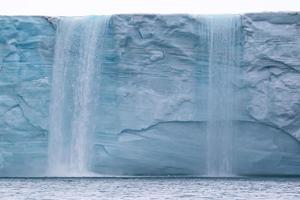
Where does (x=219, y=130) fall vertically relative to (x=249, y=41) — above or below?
below

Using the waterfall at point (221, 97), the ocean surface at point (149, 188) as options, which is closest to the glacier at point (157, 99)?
the waterfall at point (221, 97)

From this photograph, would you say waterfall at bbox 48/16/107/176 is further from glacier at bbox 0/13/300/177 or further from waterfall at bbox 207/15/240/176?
waterfall at bbox 207/15/240/176

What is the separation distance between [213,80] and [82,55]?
340 cm

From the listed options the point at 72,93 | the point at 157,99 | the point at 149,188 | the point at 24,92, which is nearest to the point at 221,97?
the point at 157,99

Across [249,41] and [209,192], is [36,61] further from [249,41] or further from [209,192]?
[209,192]

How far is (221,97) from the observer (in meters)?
24.2

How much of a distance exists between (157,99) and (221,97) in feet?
5.20

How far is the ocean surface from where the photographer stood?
17.7 meters

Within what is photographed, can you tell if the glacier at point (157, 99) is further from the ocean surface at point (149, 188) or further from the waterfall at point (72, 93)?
the ocean surface at point (149, 188)

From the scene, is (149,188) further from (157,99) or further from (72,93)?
(72,93)

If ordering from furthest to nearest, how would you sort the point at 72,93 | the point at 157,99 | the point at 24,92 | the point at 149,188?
1. the point at 72,93
2. the point at 24,92
3. the point at 157,99
4. the point at 149,188

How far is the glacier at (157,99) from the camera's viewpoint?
23.6m

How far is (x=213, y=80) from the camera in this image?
79.4ft

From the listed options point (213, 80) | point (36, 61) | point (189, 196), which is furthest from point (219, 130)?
point (189, 196)
